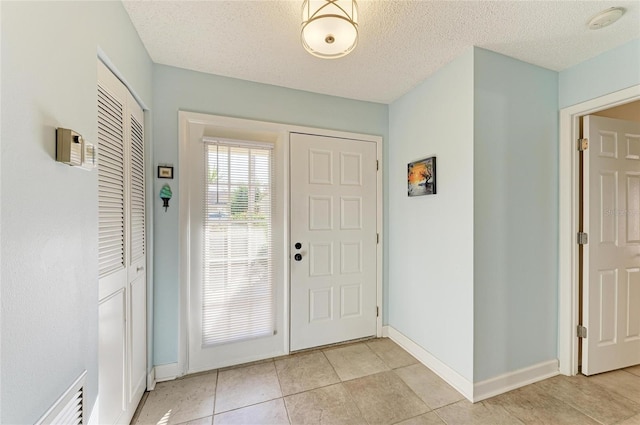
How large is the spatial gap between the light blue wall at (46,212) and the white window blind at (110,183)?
151mm

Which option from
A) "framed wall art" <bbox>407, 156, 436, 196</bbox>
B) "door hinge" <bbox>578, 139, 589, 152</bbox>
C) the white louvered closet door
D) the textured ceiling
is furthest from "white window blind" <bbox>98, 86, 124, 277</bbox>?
"door hinge" <bbox>578, 139, 589, 152</bbox>

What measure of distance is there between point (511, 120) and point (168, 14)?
2.48 metres

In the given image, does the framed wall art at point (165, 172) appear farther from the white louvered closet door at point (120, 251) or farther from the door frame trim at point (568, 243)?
the door frame trim at point (568, 243)

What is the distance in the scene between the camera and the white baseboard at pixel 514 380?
180cm

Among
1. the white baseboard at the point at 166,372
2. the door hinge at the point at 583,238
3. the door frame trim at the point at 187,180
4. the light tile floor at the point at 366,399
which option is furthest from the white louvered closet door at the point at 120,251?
the door hinge at the point at 583,238

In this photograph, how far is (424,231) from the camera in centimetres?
227

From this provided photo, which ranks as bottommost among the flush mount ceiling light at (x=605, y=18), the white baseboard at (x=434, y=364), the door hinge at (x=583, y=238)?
the white baseboard at (x=434, y=364)

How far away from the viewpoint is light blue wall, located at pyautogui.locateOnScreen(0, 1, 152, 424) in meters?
0.67

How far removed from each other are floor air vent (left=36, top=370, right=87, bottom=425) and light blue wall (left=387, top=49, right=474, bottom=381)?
7.17ft

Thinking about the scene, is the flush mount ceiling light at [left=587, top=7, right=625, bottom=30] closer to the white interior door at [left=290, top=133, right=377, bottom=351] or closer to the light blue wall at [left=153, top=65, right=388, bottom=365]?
the white interior door at [left=290, top=133, right=377, bottom=351]

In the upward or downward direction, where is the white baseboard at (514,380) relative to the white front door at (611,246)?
downward

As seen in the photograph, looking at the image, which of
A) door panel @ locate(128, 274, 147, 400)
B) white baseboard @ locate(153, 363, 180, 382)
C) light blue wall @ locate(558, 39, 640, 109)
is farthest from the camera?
white baseboard @ locate(153, 363, 180, 382)

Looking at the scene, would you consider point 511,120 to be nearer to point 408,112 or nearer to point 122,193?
point 408,112

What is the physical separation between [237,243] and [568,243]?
2764mm
